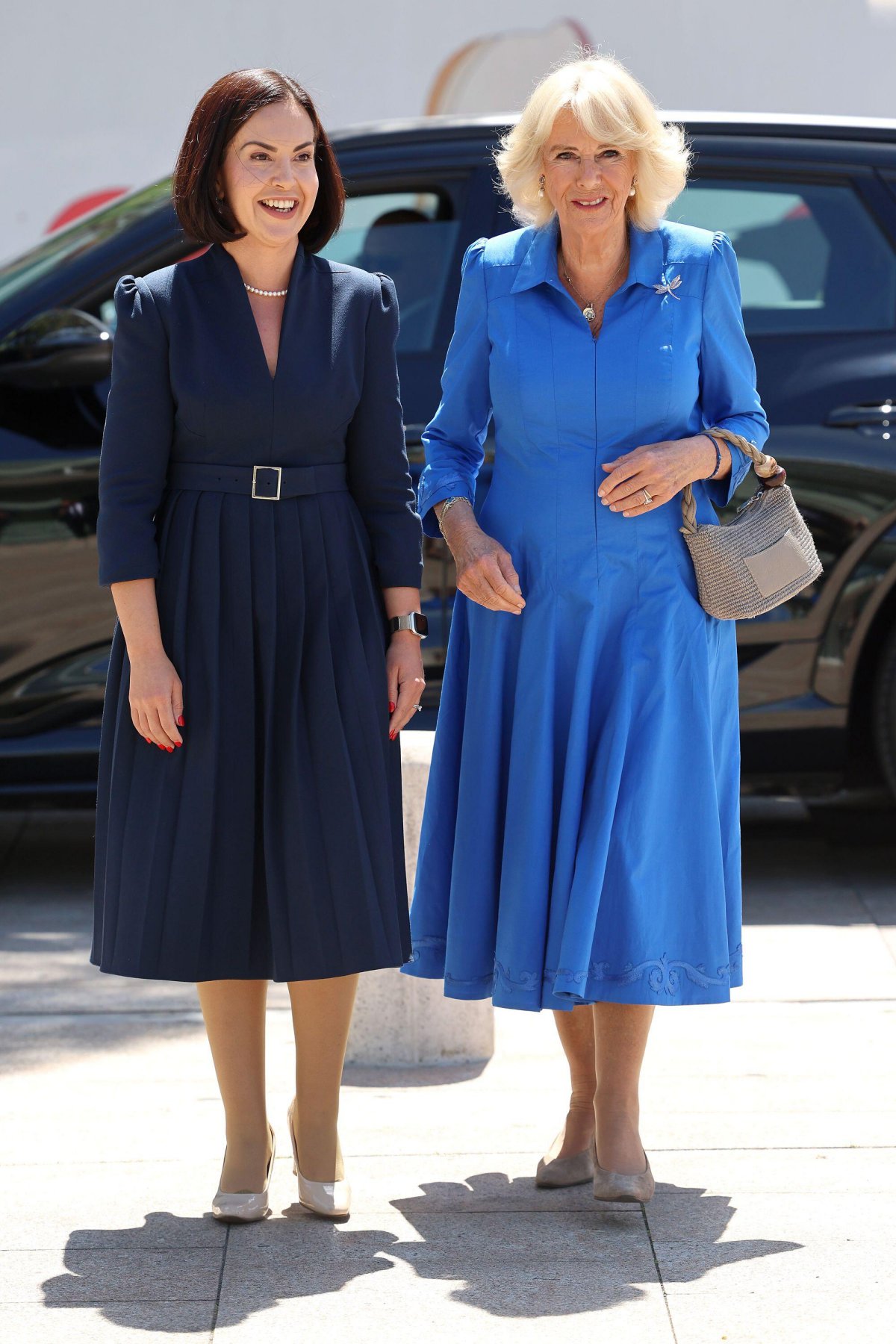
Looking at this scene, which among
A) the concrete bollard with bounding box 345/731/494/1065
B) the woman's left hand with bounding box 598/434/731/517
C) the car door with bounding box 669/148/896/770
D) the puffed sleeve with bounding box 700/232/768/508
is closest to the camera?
the woman's left hand with bounding box 598/434/731/517

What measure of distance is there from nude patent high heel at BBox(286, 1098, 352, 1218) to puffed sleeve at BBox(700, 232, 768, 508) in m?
1.36

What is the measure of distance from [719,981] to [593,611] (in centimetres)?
66

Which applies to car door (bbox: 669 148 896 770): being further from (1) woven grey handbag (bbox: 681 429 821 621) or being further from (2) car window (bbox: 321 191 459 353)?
(1) woven grey handbag (bbox: 681 429 821 621)

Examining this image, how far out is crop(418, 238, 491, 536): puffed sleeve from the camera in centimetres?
322

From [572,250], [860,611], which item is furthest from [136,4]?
[572,250]

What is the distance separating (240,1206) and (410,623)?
1016mm

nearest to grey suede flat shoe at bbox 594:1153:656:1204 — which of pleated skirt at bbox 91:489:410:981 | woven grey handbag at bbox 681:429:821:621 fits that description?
pleated skirt at bbox 91:489:410:981

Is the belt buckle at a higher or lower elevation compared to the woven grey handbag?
higher

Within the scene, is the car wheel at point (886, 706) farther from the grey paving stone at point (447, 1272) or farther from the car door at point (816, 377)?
the grey paving stone at point (447, 1272)

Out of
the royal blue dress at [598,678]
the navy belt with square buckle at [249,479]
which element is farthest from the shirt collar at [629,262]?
the navy belt with square buckle at [249,479]

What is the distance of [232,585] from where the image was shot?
297 centimetres

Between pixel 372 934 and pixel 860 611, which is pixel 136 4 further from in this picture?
pixel 372 934

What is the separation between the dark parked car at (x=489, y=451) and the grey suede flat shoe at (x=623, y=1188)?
210 cm

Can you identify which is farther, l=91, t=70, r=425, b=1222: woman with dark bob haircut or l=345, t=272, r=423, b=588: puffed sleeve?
l=345, t=272, r=423, b=588: puffed sleeve
